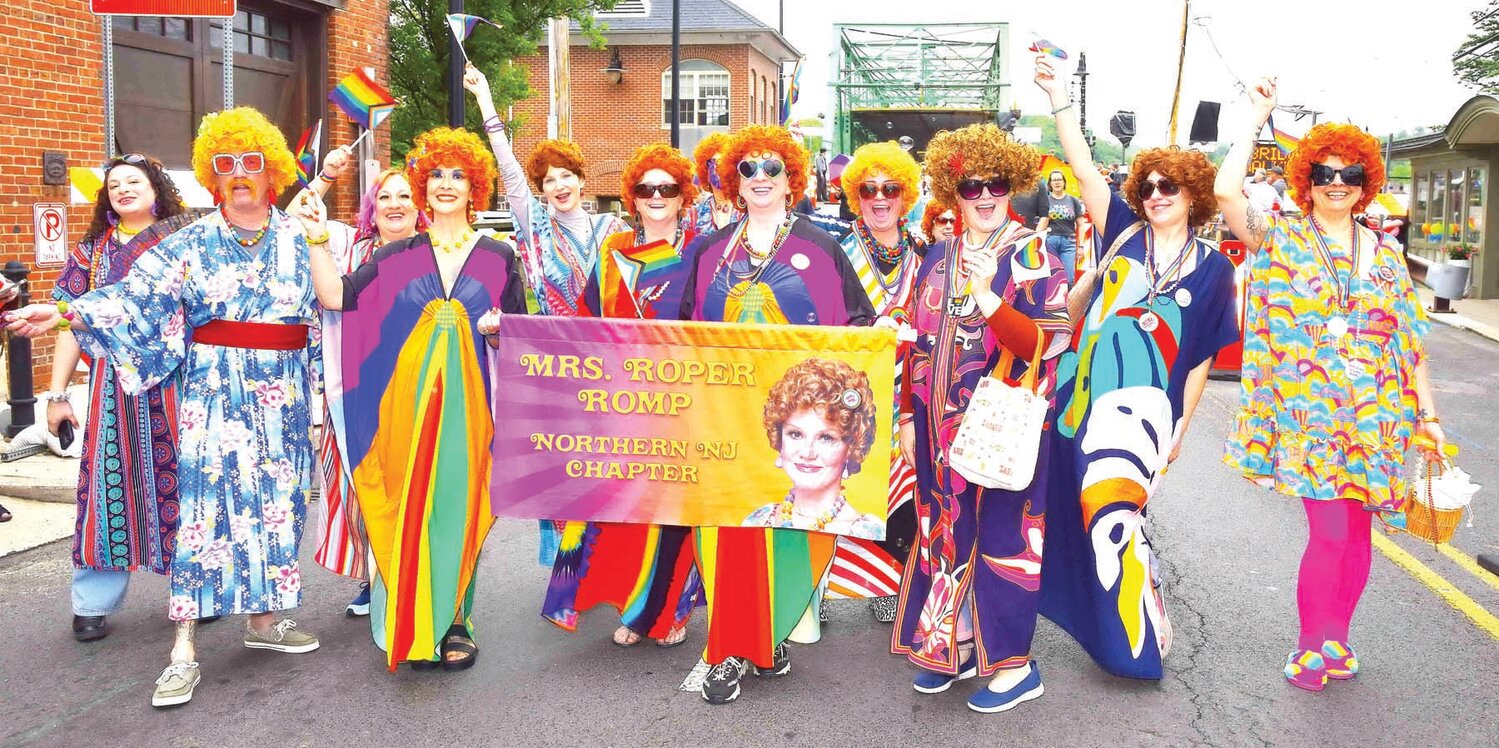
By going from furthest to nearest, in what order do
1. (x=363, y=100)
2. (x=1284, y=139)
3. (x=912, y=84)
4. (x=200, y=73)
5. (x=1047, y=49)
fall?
(x=912, y=84) < (x=200, y=73) < (x=363, y=100) < (x=1284, y=139) < (x=1047, y=49)

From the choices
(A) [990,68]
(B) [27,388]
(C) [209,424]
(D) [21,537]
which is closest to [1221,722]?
(C) [209,424]

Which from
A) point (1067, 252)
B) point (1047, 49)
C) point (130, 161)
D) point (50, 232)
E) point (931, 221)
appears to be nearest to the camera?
point (1047, 49)

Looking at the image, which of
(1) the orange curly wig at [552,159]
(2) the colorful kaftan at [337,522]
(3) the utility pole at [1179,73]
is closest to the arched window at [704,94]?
(3) the utility pole at [1179,73]

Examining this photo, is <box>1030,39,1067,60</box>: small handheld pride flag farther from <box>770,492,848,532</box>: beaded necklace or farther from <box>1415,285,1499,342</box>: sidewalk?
<box>1415,285,1499,342</box>: sidewalk

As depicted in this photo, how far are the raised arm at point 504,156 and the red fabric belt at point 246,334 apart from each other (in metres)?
0.95

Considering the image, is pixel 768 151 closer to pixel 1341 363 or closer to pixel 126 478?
pixel 1341 363

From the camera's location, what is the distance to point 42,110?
1040 centimetres

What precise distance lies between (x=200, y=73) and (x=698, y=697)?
388 inches

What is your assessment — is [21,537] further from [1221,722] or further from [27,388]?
[1221,722]

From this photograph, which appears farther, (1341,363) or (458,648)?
(458,648)

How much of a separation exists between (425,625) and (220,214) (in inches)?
62.4

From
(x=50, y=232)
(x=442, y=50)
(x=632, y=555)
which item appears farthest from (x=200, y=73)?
(x=632, y=555)

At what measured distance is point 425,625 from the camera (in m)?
4.59

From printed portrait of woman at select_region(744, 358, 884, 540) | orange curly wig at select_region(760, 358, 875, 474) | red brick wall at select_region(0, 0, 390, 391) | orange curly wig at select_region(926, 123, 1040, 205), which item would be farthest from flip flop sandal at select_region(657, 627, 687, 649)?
red brick wall at select_region(0, 0, 390, 391)
